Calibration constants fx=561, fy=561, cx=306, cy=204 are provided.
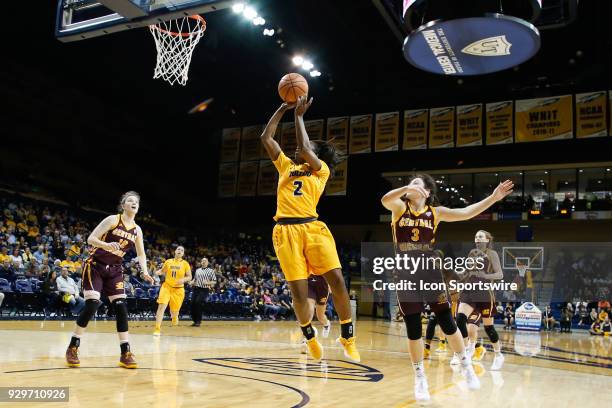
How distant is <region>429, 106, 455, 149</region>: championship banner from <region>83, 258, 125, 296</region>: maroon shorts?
1799 cm

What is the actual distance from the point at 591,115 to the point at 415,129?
643 cm

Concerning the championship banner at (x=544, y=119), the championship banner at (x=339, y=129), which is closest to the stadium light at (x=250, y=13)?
the championship banner at (x=339, y=129)

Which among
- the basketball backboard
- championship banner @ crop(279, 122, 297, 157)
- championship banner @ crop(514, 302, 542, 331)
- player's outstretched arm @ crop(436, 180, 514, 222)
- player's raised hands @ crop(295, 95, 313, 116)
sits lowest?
championship banner @ crop(514, 302, 542, 331)

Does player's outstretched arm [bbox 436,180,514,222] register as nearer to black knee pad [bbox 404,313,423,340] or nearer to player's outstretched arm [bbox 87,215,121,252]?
black knee pad [bbox 404,313,423,340]

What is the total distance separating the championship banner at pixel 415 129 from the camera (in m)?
22.8

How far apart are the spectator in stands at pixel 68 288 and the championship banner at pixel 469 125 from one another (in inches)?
602

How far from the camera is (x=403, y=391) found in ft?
17.4

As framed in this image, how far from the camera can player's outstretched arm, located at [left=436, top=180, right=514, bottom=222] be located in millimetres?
4781

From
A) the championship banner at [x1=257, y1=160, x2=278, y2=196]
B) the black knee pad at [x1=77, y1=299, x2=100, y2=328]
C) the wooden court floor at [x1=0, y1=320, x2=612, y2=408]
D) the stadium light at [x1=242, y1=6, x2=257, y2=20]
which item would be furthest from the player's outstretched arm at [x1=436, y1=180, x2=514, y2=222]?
the championship banner at [x1=257, y1=160, x2=278, y2=196]

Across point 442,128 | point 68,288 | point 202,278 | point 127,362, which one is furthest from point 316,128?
point 127,362

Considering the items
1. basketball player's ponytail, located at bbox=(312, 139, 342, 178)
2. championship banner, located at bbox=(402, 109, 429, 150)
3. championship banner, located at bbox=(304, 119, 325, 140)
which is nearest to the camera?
basketball player's ponytail, located at bbox=(312, 139, 342, 178)

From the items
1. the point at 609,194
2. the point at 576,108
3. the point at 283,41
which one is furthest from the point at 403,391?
the point at 609,194

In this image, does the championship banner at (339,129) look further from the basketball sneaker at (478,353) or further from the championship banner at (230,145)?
the basketball sneaker at (478,353)

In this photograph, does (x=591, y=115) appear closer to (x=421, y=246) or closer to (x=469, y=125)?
(x=469, y=125)
